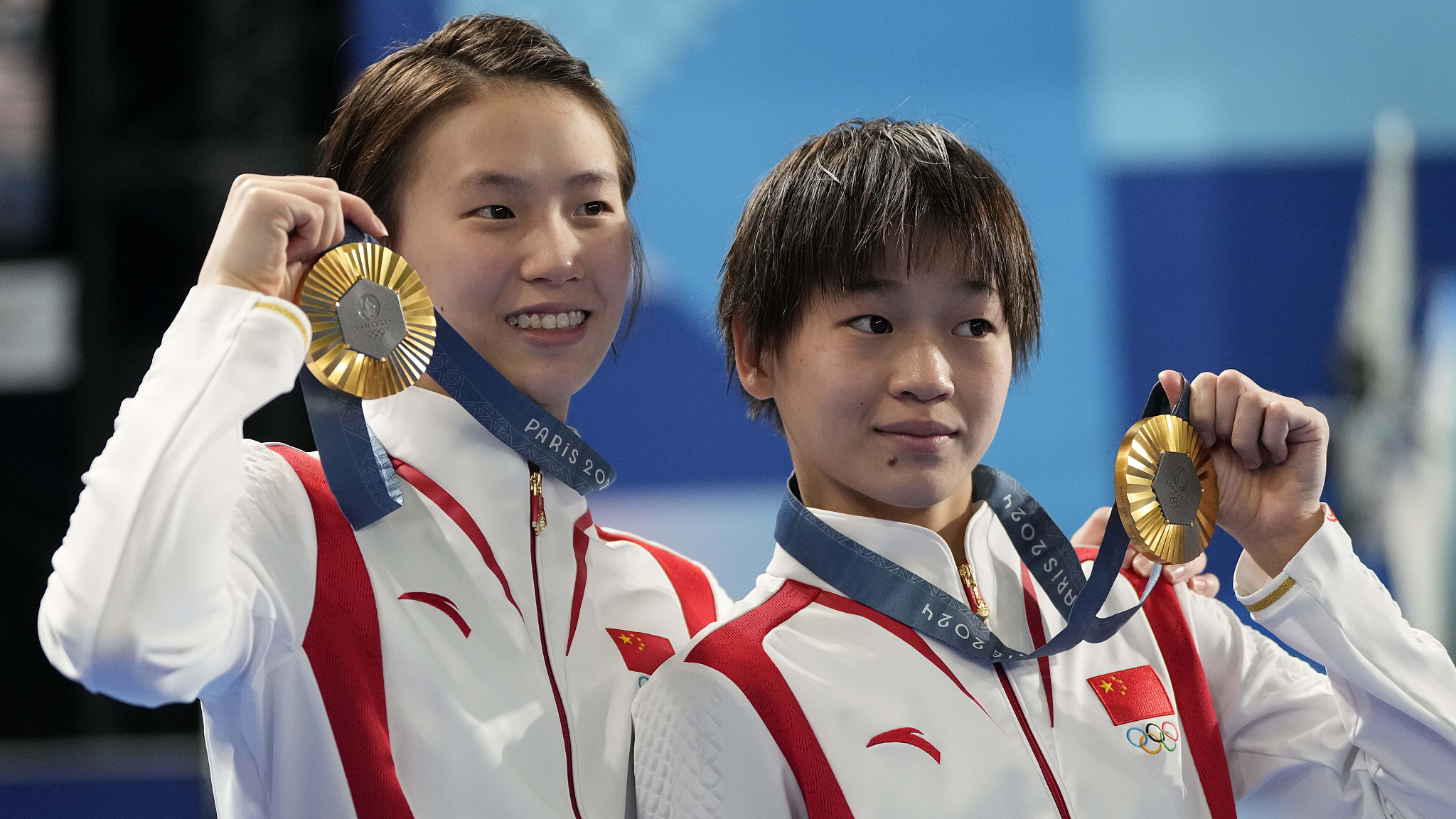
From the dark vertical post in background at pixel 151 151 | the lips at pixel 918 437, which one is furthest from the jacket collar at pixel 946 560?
the dark vertical post in background at pixel 151 151

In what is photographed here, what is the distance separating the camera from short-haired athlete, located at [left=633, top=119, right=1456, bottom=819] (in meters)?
1.55

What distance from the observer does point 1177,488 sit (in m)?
1.63

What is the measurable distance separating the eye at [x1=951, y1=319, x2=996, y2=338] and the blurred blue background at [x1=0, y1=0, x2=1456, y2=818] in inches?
120

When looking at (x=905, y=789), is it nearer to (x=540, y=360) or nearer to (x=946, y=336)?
(x=946, y=336)

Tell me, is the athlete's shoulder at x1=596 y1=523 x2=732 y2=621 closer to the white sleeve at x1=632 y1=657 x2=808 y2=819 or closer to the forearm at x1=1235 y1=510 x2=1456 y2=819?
the white sleeve at x1=632 y1=657 x2=808 y2=819

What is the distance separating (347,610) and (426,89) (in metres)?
0.78

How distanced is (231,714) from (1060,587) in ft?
3.49

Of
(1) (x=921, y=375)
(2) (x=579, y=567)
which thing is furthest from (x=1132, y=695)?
(2) (x=579, y=567)

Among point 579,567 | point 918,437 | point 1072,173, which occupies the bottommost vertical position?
point 579,567

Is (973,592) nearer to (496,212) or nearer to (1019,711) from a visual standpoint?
(1019,711)

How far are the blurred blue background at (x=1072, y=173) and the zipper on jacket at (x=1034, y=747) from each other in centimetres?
312

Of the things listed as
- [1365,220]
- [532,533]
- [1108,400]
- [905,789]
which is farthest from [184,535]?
[1365,220]

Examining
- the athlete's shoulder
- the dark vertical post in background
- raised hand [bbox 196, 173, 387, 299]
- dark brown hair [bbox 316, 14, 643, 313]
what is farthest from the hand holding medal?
the dark vertical post in background

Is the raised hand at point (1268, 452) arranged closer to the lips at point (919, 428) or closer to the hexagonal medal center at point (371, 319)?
the lips at point (919, 428)
